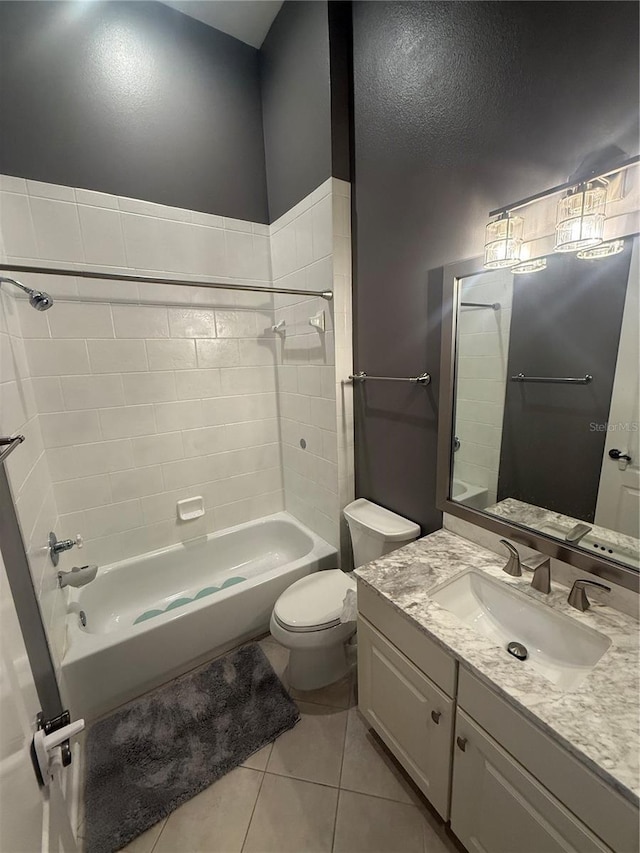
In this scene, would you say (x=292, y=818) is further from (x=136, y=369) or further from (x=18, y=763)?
(x=136, y=369)

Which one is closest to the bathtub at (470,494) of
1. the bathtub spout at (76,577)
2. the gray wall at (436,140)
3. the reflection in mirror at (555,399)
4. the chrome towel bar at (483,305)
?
the reflection in mirror at (555,399)

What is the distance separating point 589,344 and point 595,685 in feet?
2.80

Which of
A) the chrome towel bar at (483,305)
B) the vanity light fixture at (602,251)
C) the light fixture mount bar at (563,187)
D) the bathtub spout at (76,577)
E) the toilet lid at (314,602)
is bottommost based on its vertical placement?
the toilet lid at (314,602)

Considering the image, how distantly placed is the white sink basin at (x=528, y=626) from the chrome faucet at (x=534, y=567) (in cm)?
5

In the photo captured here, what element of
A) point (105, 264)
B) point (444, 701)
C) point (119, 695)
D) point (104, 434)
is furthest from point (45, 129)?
point (444, 701)

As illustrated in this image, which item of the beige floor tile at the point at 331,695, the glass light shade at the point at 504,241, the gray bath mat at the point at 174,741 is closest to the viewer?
the glass light shade at the point at 504,241

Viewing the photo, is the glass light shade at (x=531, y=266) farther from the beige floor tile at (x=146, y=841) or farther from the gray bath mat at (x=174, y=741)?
the beige floor tile at (x=146, y=841)

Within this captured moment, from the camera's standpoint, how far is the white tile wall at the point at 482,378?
46.8 inches

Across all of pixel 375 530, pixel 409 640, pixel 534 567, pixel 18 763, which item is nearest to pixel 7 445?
pixel 18 763

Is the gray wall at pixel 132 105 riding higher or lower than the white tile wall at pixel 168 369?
higher

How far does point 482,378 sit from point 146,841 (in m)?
1.95

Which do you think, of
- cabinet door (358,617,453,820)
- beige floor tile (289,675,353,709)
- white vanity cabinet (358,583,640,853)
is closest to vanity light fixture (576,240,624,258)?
→ white vanity cabinet (358,583,640,853)

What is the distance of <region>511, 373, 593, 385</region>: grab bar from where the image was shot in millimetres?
993

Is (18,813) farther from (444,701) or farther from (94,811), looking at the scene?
(94,811)
